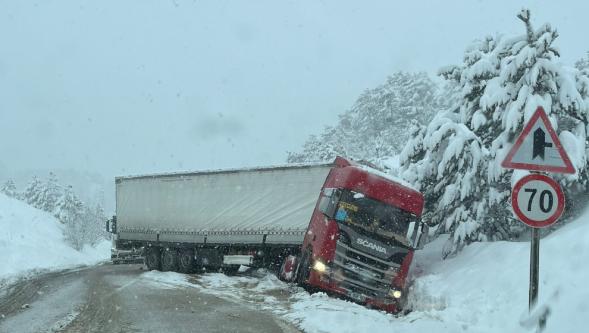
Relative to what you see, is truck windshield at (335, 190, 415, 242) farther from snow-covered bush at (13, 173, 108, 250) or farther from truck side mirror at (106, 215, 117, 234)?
snow-covered bush at (13, 173, 108, 250)

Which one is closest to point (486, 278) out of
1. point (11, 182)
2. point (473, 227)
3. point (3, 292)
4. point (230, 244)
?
point (473, 227)

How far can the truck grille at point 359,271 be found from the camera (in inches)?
523

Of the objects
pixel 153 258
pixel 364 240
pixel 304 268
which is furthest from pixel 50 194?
pixel 364 240

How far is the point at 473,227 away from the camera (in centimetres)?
1453

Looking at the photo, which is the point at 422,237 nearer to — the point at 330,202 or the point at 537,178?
the point at 330,202

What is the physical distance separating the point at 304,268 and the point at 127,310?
503cm

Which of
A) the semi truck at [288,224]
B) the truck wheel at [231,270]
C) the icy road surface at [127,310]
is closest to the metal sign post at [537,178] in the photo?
the icy road surface at [127,310]

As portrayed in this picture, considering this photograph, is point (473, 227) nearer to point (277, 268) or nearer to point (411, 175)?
point (411, 175)

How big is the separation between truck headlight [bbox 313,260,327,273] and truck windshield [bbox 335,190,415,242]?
3.48ft

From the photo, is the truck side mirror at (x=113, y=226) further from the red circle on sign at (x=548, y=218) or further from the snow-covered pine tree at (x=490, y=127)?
the red circle on sign at (x=548, y=218)

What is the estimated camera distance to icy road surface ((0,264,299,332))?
904cm

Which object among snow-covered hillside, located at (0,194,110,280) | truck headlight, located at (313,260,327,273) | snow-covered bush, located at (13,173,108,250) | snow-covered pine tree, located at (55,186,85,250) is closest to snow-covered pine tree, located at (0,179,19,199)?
snow-covered bush, located at (13,173,108,250)

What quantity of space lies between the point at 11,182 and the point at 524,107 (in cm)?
9235

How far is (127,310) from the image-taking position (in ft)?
34.7
